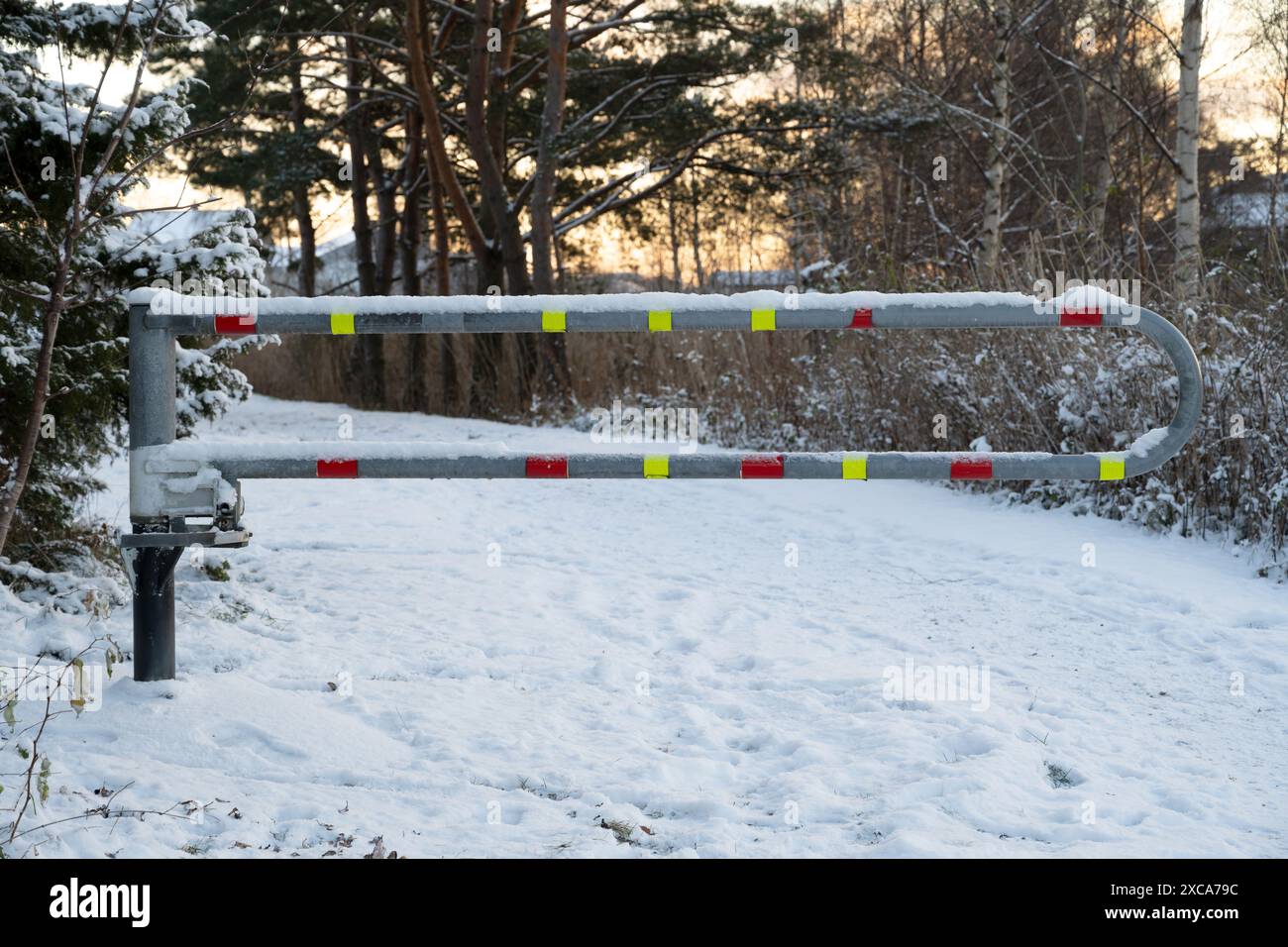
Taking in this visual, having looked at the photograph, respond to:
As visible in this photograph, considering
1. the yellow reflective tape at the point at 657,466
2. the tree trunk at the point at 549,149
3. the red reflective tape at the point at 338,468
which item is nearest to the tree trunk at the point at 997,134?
the tree trunk at the point at 549,149

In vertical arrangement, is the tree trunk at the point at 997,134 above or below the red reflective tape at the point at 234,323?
above

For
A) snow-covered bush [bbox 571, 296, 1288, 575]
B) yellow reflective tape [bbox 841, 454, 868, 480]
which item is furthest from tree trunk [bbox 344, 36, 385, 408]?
yellow reflective tape [bbox 841, 454, 868, 480]

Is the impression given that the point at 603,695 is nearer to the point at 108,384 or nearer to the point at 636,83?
the point at 108,384

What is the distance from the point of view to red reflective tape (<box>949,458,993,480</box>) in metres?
3.72

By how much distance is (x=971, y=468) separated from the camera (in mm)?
3723

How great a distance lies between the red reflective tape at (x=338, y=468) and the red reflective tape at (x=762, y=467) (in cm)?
120

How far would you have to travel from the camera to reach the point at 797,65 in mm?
16797

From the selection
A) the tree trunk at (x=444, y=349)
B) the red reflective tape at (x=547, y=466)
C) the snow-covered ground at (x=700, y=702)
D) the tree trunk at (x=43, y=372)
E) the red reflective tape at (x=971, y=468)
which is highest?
the tree trunk at (x=444, y=349)

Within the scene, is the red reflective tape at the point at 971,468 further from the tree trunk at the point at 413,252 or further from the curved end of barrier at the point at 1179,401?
the tree trunk at the point at 413,252

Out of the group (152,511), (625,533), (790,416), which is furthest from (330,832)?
(790,416)

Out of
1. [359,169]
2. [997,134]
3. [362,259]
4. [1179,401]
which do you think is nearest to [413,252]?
[362,259]

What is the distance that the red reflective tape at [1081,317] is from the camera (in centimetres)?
349
